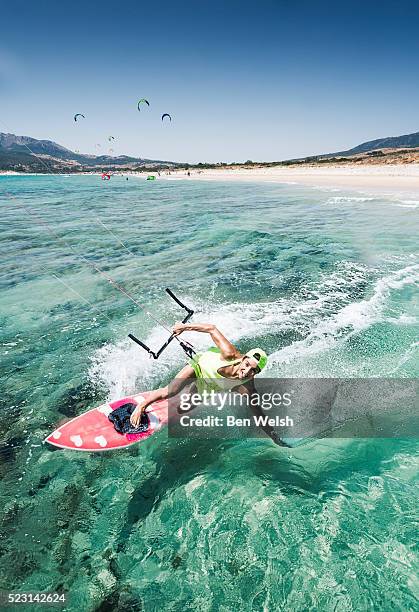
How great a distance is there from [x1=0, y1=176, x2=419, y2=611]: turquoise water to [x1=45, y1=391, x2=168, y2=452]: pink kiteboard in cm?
16

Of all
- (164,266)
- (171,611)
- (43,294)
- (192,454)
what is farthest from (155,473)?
(164,266)

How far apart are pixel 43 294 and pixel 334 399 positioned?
10.7 metres

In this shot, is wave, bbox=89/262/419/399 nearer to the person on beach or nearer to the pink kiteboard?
the pink kiteboard

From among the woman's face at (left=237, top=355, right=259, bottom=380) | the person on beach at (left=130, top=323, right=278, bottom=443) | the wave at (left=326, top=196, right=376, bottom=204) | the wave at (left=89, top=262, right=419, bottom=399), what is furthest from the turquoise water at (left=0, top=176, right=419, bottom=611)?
the wave at (left=326, top=196, right=376, bottom=204)

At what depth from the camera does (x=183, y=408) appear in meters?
6.64

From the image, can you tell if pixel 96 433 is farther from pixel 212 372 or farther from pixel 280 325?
pixel 280 325

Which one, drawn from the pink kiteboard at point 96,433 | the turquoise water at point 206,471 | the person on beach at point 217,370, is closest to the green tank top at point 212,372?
the person on beach at point 217,370

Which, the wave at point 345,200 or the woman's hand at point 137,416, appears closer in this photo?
the woman's hand at point 137,416

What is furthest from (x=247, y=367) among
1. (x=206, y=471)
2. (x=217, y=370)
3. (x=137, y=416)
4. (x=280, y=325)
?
(x=280, y=325)

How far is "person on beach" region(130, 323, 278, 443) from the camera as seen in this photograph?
210 inches

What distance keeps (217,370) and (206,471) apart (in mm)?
1599

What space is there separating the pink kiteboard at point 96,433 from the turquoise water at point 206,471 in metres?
0.16

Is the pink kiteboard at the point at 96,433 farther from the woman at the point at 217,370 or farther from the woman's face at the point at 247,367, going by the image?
the woman's face at the point at 247,367

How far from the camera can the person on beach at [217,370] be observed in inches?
210
